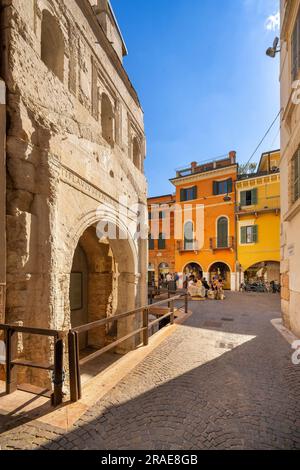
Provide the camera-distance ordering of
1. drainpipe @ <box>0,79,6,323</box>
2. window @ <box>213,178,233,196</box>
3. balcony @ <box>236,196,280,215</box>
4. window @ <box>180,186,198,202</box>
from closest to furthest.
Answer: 1. drainpipe @ <box>0,79,6,323</box>
2. balcony @ <box>236,196,280,215</box>
3. window @ <box>213,178,233,196</box>
4. window @ <box>180,186,198,202</box>

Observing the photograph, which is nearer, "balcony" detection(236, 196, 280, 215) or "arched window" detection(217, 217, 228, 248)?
"balcony" detection(236, 196, 280, 215)

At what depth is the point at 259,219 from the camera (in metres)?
19.8

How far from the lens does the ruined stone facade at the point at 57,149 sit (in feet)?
12.3

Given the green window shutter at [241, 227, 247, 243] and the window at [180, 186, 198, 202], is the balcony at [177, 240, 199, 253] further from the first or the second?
the window at [180, 186, 198, 202]

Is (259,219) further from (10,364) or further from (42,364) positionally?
(10,364)

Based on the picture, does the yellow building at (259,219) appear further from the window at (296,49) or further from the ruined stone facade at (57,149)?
the ruined stone facade at (57,149)

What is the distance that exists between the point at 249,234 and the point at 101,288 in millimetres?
15383

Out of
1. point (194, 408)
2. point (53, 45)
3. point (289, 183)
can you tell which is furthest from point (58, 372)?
point (289, 183)

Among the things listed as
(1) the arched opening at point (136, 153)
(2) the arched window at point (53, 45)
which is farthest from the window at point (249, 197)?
(2) the arched window at point (53, 45)

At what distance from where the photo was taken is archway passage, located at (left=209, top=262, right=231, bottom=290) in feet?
70.4

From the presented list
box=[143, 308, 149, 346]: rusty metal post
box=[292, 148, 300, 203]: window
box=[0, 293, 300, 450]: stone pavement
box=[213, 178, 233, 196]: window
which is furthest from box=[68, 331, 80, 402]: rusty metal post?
box=[213, 178, 233, 196]: window

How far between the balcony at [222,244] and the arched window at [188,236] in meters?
2.00

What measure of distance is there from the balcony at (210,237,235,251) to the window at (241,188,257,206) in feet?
10.7
